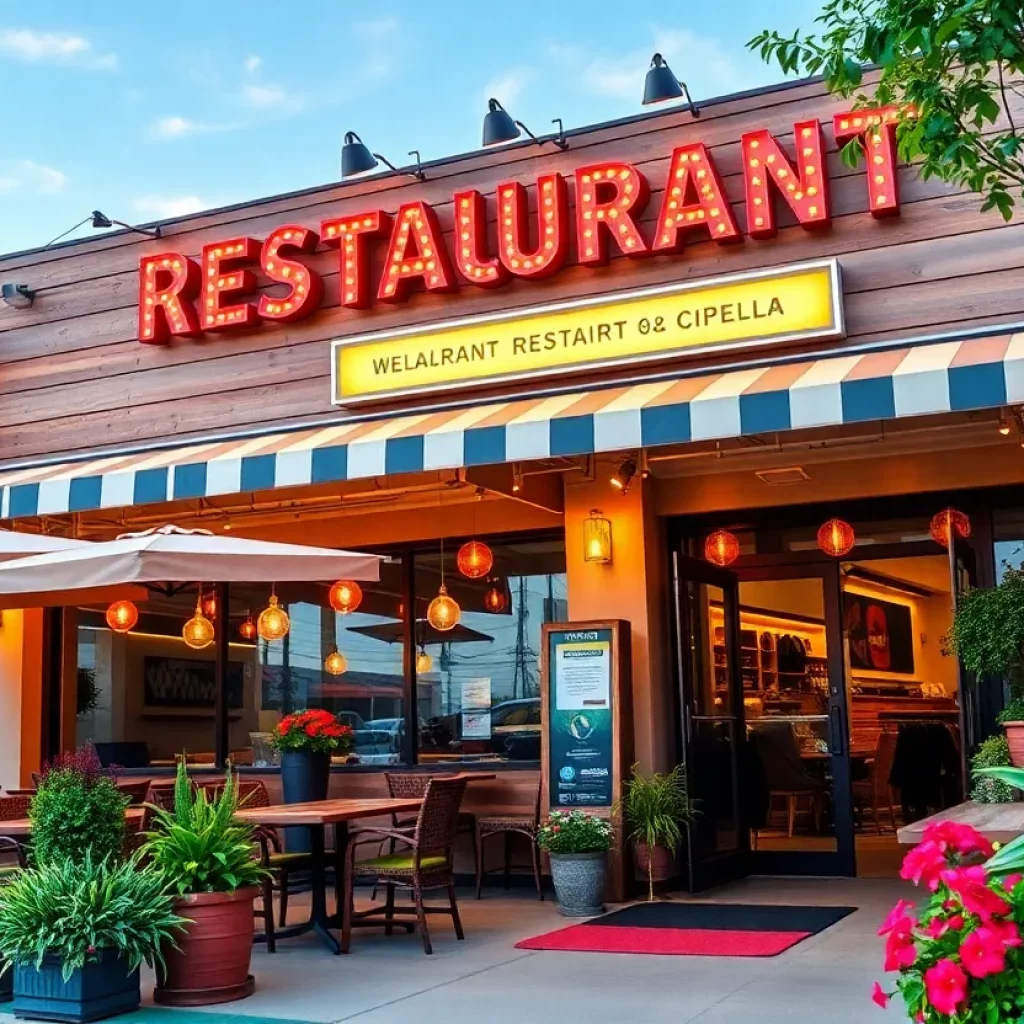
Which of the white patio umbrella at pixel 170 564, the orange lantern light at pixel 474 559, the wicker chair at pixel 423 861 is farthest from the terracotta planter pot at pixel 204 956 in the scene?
the orange lantern light at pixel 474 559

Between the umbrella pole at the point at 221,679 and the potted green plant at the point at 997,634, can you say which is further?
the umbrella pole at the point at 221,679

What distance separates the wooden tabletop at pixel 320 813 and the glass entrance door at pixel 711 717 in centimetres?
221

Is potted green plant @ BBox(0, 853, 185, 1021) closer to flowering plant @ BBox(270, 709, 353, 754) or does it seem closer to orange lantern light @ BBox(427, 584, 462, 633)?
flowering plant @ BBox(270, 709, 353, 754)

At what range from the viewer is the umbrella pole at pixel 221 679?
10336mm

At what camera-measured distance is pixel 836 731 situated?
8.80 m

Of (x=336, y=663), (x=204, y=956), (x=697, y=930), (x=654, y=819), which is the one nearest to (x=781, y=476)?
(x=654, y=819)

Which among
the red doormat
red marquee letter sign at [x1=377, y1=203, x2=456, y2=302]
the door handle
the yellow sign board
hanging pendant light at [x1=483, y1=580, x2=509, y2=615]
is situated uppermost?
red marquee letter sign at [x1=377, y1=203, x2=456, y2=302]

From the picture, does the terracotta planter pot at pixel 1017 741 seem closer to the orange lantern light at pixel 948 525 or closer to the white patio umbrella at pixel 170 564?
the orange lantern light at pixel 948 525

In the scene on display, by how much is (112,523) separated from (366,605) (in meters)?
2.26

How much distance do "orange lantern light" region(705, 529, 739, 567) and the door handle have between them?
120cm

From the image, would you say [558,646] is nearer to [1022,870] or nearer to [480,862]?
[480,862]

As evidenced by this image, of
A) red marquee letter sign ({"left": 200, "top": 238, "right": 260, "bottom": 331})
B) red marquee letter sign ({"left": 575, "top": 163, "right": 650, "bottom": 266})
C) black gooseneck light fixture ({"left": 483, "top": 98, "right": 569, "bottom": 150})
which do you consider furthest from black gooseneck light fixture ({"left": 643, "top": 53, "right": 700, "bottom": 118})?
red marquee letter sign ({"left": 200, "top": 238, "right": 260, "bottom": 331})

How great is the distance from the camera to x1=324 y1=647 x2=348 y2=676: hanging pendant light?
10180mm

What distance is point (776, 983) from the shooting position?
18.3ft
